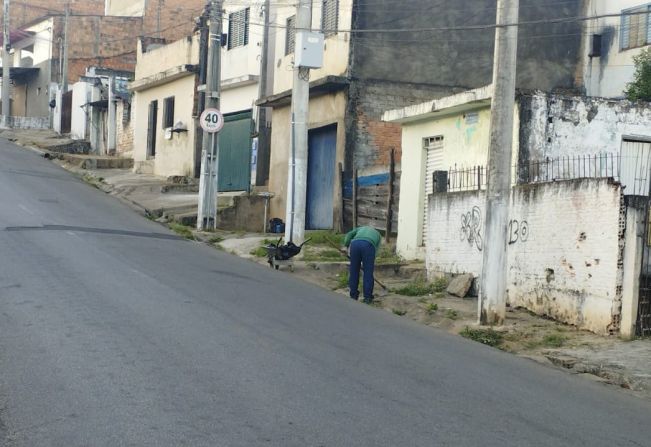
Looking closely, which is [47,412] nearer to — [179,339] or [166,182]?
[179,339]

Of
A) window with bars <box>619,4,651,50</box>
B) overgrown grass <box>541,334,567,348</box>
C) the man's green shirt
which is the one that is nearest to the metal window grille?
window with bars <box>619,4,651,50</box>

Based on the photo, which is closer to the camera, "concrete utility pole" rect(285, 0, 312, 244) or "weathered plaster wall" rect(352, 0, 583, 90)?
"concrete utility pole" rect(285, 0, 312, 244)

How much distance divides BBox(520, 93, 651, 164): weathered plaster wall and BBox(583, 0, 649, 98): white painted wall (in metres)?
8.65

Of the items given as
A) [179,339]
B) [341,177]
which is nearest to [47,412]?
[179,339]

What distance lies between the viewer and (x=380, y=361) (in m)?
9.49

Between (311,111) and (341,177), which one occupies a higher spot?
(311,111)

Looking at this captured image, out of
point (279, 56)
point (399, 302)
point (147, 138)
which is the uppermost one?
point (279, 56)

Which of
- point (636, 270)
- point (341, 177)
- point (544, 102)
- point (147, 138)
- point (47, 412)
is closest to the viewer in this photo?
point (47, 412)

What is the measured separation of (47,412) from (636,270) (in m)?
7.94

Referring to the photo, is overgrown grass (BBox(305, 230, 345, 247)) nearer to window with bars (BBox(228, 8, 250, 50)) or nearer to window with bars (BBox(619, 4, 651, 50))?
window with bars (BBox(619, 4, 651, 50))

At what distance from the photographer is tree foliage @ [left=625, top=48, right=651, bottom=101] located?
22.5m

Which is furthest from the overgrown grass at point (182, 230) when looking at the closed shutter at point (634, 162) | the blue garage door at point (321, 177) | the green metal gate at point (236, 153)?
the closed shutter at point (634, 162)

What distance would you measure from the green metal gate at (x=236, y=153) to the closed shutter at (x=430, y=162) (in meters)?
11.1

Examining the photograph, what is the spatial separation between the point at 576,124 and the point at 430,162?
3783 mm
